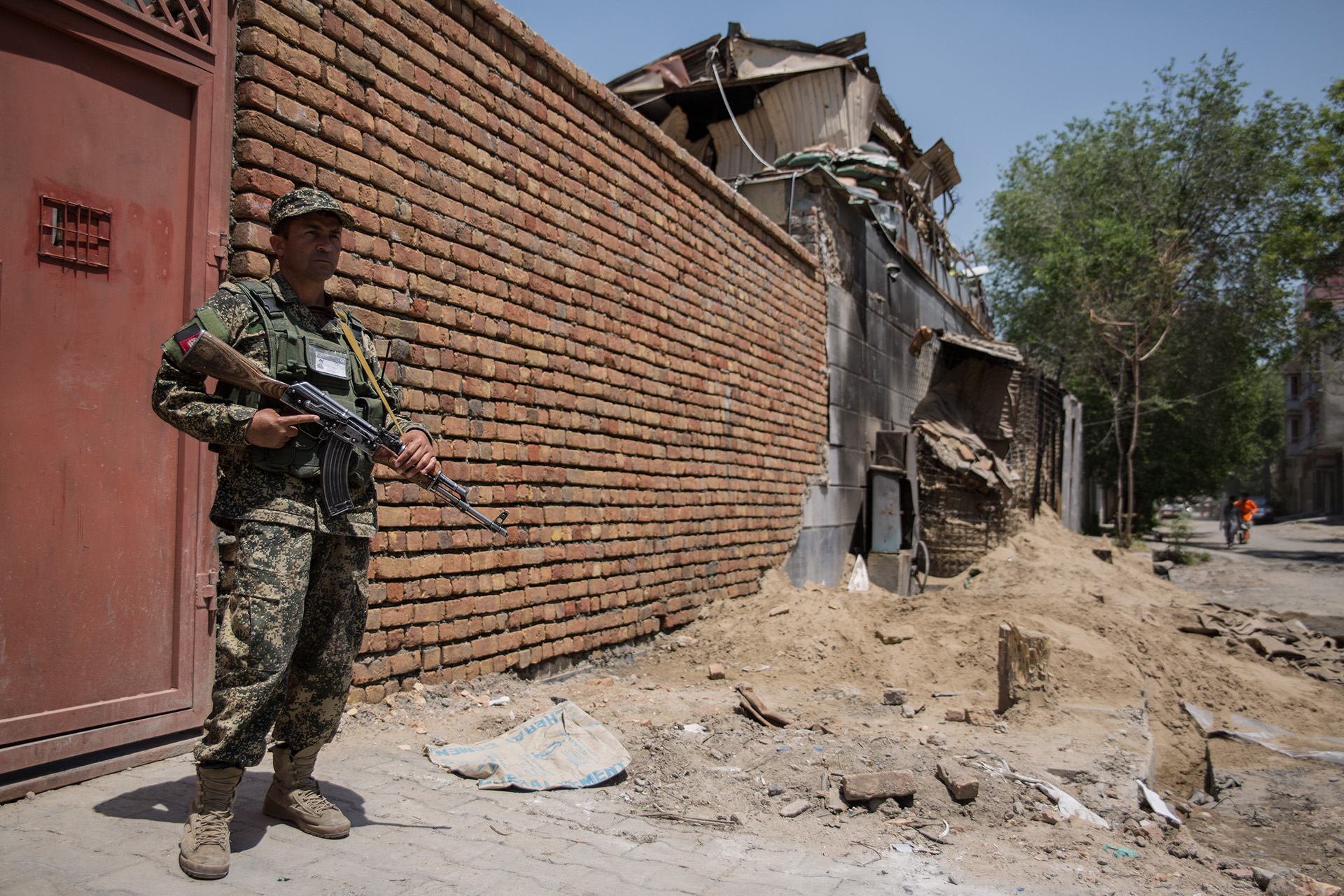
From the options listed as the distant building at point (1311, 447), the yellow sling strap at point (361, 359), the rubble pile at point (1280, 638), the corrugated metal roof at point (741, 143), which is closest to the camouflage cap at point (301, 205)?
the yellow sling strap at point (361, 359)

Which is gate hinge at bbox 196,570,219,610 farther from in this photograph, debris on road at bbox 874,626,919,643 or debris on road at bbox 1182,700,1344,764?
debris on road at bbox 1182,700,1344,764

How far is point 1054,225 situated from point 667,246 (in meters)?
19.5

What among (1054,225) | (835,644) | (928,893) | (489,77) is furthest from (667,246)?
(1054,225)

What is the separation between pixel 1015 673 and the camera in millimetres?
4723

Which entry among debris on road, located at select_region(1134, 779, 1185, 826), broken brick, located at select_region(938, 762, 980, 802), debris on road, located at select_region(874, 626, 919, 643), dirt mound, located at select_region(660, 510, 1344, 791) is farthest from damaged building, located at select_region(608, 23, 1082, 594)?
broken brick, located at select_region(938, 762, 980, 802)

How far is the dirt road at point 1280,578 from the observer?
437 inches

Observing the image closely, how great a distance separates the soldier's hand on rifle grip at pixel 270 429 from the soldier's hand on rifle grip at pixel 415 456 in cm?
32

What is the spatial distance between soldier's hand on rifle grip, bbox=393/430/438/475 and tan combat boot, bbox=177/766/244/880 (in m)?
0.85

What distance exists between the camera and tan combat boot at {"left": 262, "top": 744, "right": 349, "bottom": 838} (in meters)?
2.32

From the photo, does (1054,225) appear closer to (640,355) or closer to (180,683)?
(640,355)

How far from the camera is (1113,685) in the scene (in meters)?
5.36

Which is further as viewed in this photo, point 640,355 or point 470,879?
point 640,355

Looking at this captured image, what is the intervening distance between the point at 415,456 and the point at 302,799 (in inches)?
38.7

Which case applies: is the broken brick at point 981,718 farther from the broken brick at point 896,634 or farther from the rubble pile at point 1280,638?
the rubble pile at point 1280,638
